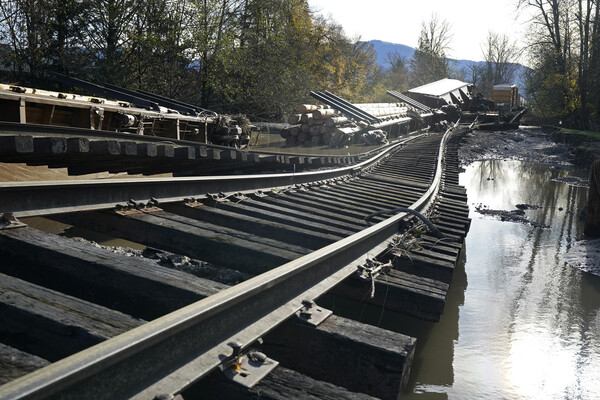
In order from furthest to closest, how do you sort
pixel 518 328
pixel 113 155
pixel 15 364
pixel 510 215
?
pixel 510 215
pixel 113 155
pixel 518 328
pixel 15 364

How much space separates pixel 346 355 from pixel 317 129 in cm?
2125

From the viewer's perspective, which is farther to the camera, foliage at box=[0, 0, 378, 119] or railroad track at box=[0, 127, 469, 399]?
foliage at box=[0, 0, 378, 119]

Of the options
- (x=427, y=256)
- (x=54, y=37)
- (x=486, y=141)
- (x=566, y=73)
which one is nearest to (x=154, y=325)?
(x=427, y=256)

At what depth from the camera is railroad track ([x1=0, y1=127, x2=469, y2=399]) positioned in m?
1.60

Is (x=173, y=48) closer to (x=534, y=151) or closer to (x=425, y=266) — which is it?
(x=534, y=151)

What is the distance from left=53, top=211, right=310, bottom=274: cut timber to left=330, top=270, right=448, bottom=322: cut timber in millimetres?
377

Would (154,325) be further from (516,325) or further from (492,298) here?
(492,298)

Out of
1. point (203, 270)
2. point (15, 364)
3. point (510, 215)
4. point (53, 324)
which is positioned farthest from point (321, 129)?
point (15, 364)

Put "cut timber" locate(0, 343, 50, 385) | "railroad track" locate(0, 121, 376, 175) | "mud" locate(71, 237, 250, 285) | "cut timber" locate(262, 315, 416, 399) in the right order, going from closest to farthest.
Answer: "cut timber" locate(0, 343, 50, 385) < "cut timber" locate(262, 315, 416, 399) < "mud" locate(71, 237, 250, 285) < "railroad track" locate(0, 121, 376, 175)

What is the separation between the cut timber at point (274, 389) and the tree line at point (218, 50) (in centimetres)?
1861

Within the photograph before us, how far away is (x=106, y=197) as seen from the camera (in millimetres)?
3656

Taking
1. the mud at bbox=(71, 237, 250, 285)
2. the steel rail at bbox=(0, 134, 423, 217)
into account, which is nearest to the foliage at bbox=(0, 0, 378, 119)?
the steel rail at bbox=(0, 134, 423, 217)

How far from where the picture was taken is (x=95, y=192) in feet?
11.7

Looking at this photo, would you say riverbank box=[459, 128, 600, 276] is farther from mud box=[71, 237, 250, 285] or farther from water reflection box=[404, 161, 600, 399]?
mud box=[71, 237, 250, 285]
